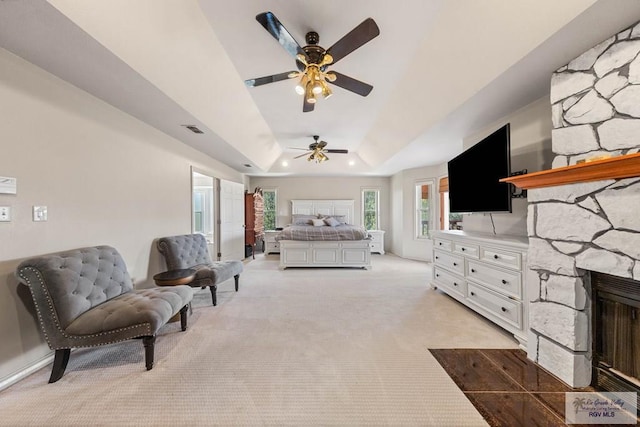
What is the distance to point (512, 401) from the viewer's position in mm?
1591

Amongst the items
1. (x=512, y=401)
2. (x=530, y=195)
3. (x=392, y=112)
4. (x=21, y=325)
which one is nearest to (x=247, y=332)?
(x=21, y=325)

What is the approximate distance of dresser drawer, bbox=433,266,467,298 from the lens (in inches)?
122

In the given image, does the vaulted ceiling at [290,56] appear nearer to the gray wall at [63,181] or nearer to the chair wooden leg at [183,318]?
the gray wall at [63,181]

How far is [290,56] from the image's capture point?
2.74 m

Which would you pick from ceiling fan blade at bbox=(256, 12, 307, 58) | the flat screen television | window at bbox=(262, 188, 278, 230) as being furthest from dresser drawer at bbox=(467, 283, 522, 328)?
window at bbox=(262, 188, 278, 230)

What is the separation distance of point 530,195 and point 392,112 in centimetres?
243

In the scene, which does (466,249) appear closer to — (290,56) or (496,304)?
(496,304)

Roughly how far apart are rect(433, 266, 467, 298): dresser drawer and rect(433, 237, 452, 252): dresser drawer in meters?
0.32

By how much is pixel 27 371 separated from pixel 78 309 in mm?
592

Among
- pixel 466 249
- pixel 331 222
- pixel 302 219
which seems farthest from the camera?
pixel 302 219

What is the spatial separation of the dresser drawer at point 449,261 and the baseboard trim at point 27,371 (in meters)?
4.23

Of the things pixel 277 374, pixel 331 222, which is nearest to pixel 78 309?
pixel 277 374

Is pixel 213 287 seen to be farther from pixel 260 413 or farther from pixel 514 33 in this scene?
pixel 514 33

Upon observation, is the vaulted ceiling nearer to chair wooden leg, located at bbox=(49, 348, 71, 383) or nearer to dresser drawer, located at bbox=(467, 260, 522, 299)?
dresser drawer, located at bbox=(467, 260, 522, 299)
